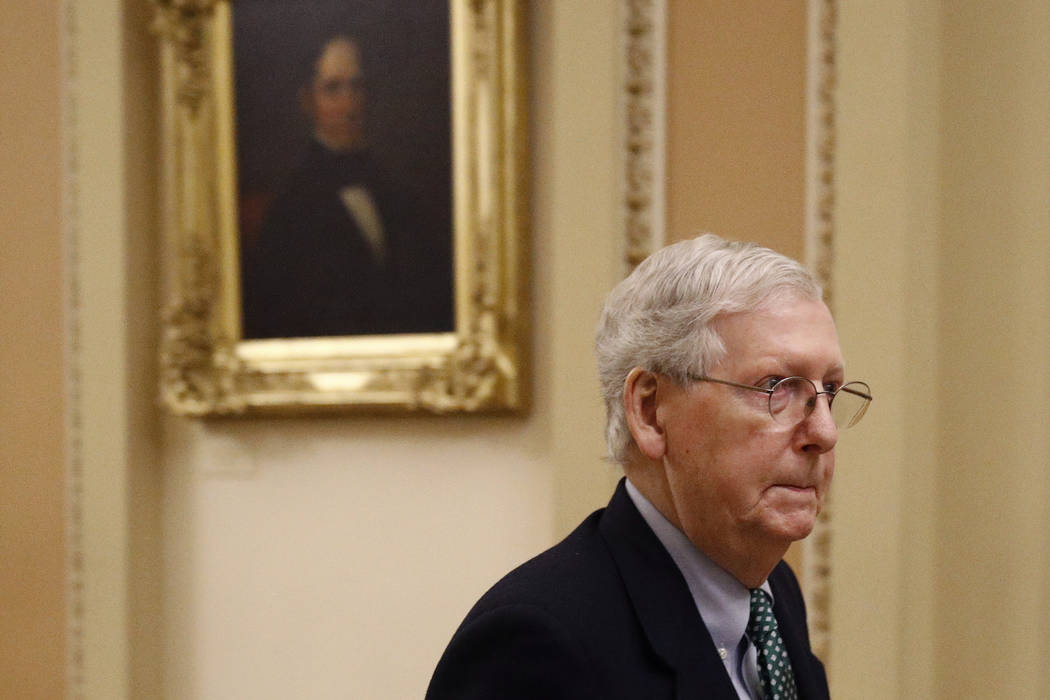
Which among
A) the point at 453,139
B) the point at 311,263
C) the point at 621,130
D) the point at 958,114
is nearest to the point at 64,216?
the point at 311,263

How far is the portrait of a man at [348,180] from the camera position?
4.60 meters

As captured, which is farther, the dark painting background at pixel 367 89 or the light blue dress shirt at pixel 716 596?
the dark painting background at pixel 367 89

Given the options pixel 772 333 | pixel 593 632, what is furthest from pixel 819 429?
pixel 593 632

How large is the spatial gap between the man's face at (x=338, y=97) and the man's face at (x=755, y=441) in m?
3.03

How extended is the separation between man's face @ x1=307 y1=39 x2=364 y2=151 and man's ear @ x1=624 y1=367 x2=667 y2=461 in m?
2.91

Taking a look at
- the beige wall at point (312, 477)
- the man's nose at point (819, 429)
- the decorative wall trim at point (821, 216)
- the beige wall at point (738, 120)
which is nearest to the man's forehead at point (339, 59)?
the beige wall at point (312, 477)

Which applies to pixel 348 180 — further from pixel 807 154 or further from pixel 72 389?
pixel 807 154

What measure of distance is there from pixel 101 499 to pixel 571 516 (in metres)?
2.34

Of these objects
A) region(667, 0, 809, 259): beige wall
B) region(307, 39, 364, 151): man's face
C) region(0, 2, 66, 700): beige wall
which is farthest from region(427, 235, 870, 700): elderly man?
region(0, 2, 66, 700): beige wall

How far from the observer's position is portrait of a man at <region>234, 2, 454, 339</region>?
4.60 metres

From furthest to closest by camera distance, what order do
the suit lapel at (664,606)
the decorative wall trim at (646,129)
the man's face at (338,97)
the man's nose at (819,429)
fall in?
the man's face at (338,97)
the decorative wall trim at (646,129)
the man's nose at (819,429)
the suit lapel at (664,606)

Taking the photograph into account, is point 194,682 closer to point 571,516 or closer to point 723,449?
point 571,516

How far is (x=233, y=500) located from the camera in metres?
5.06

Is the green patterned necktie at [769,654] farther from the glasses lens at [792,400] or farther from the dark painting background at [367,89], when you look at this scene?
the dark painting background at [367,89]
